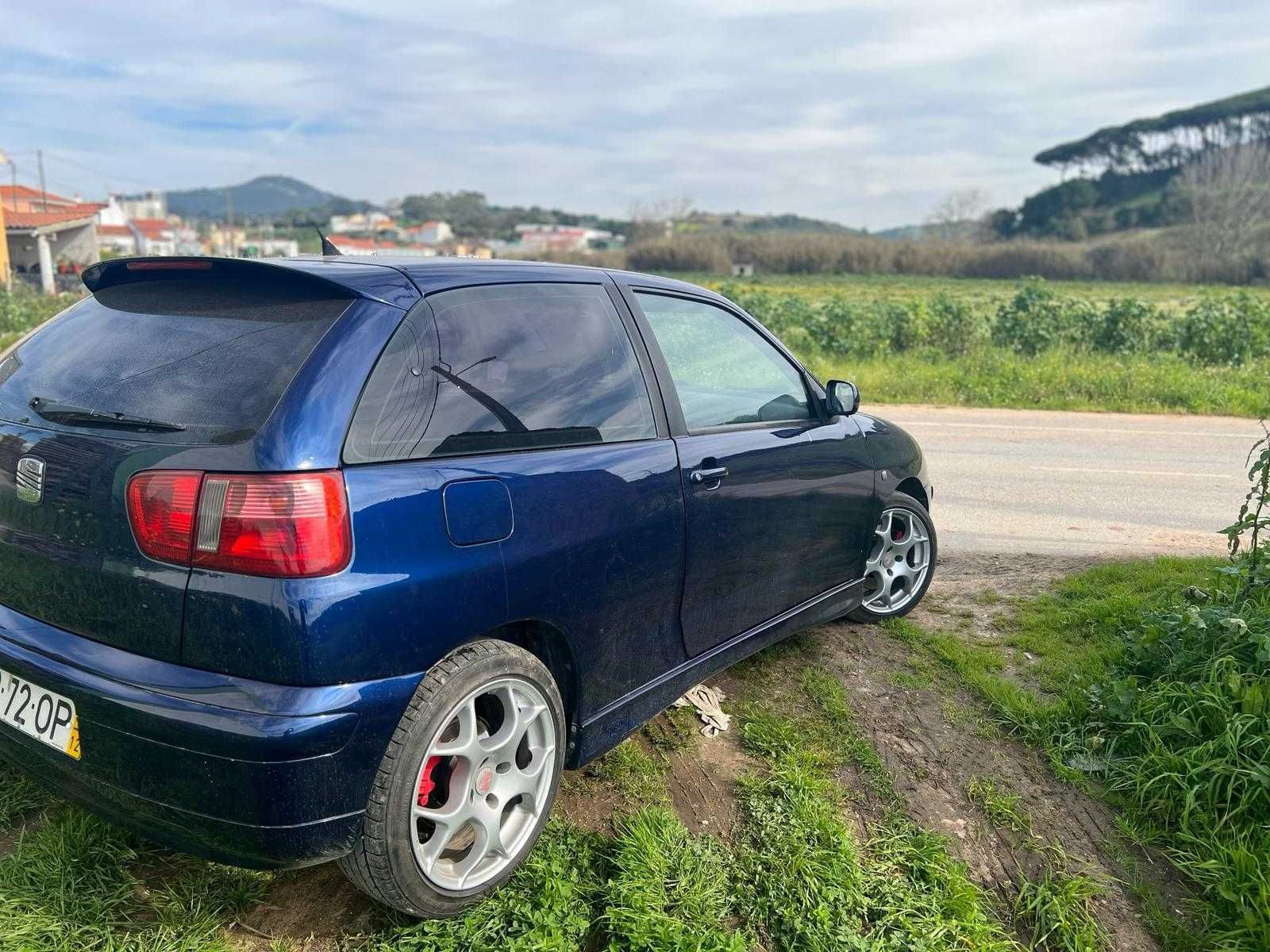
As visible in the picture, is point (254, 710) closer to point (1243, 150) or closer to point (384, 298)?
point (384, 298)

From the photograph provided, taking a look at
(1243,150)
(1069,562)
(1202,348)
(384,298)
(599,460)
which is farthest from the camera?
(1243,150)

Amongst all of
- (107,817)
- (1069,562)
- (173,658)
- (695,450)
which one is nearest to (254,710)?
(173,658)

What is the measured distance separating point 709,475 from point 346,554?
4.54 ft

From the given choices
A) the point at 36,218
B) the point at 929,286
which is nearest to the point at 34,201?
the point at 36,218

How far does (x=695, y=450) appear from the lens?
3.15 m

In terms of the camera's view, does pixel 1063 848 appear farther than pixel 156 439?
Yes

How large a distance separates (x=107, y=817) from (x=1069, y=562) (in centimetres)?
518

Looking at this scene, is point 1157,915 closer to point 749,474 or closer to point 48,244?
point 749,474

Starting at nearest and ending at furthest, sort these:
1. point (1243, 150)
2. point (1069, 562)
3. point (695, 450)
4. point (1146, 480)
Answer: point (695, 450) < point (1069, 562) < point (1146, 480) < point (1243, 150)

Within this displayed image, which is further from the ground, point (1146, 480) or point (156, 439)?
point (156, 439)

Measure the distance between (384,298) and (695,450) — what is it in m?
1.19

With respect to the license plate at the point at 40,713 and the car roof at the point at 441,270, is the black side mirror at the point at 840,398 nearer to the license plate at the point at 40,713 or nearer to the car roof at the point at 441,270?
the car roof at the point at 441,270

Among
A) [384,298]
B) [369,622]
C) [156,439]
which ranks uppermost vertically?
[384,298]

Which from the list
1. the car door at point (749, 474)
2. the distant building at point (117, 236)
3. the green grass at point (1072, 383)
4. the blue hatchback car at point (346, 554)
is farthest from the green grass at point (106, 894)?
the distant building at point (117, 236)
